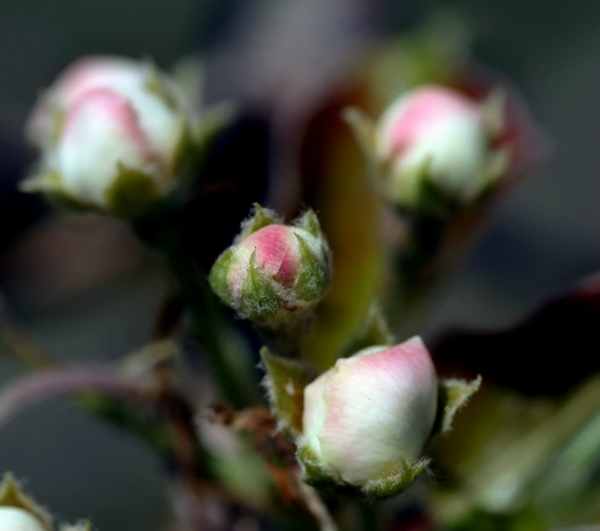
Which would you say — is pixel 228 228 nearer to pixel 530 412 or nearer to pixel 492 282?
pixel 530 412

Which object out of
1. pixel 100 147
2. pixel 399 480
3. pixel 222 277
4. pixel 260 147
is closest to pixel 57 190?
pixel 100 147

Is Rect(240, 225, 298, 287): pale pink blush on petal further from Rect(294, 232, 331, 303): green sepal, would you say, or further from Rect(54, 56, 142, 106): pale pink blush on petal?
Rect(54, 56, 142, 106): pale pink blush on petal

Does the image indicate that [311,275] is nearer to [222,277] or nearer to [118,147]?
[222,277]

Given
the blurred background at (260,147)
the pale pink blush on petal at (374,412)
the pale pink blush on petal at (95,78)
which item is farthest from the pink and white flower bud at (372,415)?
the blurred background at (260,147)

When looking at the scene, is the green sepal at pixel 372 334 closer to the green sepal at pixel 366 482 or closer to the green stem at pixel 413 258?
the green sepal at pixel 366 482

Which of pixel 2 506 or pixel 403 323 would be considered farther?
pixel 403 323

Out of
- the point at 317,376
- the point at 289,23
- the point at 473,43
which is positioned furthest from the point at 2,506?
the point at 473,43
